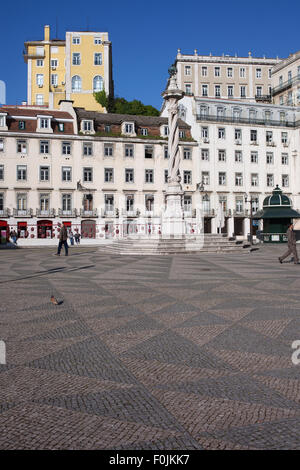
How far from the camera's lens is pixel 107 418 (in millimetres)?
3258

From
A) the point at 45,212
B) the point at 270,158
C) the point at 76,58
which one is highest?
the point at 76,58

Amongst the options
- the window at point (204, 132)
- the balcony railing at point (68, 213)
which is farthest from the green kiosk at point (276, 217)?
the balcony railing at point (68, 213)

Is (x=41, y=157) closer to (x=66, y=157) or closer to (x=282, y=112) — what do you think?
(x=66, y=157)

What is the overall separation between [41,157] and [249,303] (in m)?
40.0

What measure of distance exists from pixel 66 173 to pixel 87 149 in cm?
378

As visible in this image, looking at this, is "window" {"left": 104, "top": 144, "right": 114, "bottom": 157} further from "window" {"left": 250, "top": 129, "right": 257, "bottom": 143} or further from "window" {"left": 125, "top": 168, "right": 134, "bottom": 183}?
"window" {"left": 250, "top": 129, "right": 257, "bottom": 143}

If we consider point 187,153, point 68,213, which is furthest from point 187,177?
point 68,213

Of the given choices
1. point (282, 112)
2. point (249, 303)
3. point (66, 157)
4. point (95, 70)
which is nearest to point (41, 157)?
point (66, 157)

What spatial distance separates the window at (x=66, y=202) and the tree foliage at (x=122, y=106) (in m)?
21.0

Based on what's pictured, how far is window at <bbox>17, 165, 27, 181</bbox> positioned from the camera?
43344 millimetres

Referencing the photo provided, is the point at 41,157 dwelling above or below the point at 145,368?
above

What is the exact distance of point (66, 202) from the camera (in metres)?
44.7

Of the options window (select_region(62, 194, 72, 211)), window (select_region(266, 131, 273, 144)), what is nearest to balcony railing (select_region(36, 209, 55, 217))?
window (select_region(62, 194, 72, 211))

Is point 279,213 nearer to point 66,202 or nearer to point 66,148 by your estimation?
point 66,202
